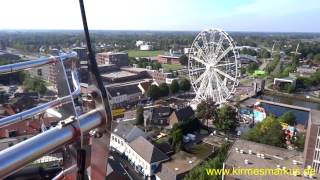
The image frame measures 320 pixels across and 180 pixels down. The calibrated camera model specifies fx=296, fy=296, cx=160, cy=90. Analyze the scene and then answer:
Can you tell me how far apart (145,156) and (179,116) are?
6.65 meters

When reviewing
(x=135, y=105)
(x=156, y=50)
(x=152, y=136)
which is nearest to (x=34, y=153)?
(x=152, y=136)

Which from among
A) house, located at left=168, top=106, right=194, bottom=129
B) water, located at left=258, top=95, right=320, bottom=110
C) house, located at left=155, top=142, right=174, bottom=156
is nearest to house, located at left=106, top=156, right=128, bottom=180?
house, located at left=155, top=142, right=174, bottom=156

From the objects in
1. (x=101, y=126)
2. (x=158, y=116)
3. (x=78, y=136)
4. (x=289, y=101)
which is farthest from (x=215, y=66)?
(x=78, y=136)

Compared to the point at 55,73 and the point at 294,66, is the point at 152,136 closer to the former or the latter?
the point at 55,73

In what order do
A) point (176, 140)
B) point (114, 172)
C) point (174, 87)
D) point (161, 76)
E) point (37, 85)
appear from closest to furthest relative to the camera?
point (114, 172) → point (37, 85) → point (176, 140) → point (174, 87) → point (161, 76)

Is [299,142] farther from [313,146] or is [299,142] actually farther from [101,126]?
[101,126]

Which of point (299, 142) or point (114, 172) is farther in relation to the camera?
point (299, 142)

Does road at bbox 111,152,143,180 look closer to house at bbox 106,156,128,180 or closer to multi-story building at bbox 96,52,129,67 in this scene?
house at bbox 106,156,128,180

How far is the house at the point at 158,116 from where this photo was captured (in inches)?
802

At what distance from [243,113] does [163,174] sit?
43.0 feet

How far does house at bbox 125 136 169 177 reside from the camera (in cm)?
1334

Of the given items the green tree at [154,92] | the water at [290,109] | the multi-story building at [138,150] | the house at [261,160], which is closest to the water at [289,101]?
the water at [290,109]

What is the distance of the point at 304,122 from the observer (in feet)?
75.7

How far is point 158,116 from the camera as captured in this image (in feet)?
67.4
